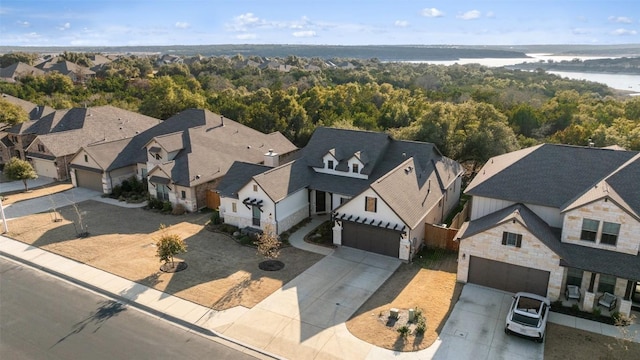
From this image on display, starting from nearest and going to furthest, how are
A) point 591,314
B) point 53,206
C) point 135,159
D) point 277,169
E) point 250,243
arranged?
point 591,314, point 250,243, point 277,169, point 53,206, point 135,159

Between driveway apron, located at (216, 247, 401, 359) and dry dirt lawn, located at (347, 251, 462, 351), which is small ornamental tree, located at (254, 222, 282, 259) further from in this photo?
dry dirt lawn, located at (347, 251, 462, 351)

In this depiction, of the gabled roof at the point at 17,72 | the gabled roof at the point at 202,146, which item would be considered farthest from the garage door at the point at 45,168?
the gabled roof at the point at 17,72

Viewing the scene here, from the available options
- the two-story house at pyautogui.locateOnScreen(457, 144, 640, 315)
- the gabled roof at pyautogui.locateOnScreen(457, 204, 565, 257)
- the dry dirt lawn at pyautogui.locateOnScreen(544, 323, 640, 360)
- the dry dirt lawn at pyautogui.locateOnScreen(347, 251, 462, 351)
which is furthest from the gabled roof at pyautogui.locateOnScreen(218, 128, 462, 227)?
the dry dirt lawn at pyautogui.locateOnScreen(544, 323, 640, 360)

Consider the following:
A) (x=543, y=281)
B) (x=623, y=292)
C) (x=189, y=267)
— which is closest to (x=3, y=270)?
(x=189, y=267)

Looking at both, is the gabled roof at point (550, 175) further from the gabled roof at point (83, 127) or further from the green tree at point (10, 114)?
the green tree at point (10, 114)

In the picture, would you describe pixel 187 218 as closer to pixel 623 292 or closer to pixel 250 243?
pixel 250 243

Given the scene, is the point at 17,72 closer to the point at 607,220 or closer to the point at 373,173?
the point at 373,173
